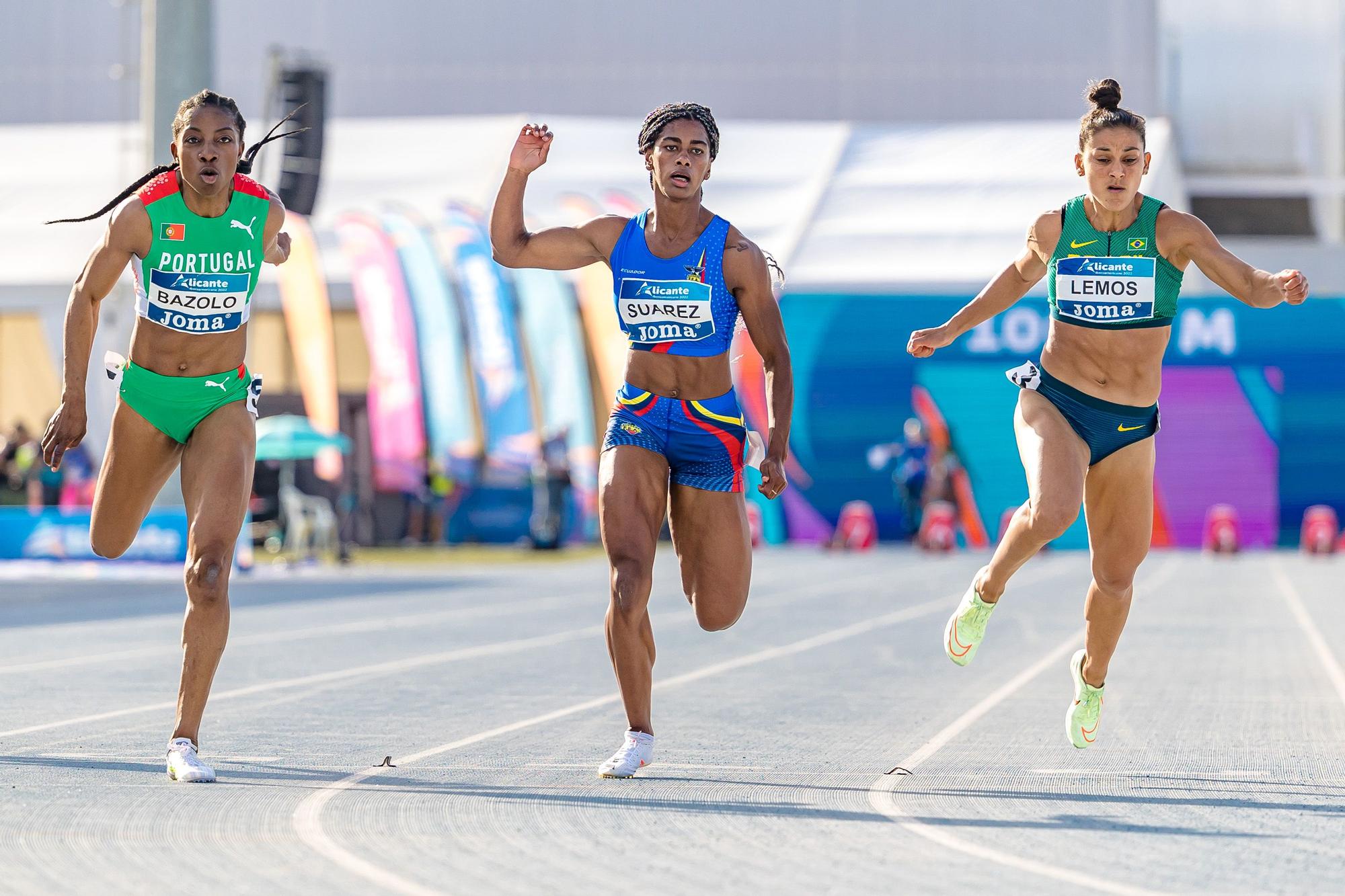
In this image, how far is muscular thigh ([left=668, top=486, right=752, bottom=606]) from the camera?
285 inches

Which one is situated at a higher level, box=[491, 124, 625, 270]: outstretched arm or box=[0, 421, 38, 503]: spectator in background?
box=[491, 124, 625, 270]: outstretched arm

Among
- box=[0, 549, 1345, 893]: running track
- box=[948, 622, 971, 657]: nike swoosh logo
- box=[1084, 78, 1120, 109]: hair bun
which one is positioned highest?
box=[1084, 78, 1120, 109]: hair bun

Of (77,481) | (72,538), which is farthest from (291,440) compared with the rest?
(72,538)

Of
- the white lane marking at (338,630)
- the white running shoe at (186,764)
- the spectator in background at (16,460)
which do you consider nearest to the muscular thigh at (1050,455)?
the white running shoe at (186,764)

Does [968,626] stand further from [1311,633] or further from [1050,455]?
[1311,633]

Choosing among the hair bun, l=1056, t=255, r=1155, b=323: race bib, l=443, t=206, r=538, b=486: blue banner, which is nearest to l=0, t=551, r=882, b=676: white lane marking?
l=1056, t=255, r=1155, b=323: race bib

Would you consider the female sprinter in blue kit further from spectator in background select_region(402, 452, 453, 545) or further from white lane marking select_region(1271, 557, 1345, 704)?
spectator in background select_region(402, 452, 453, 545)

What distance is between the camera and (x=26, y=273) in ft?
121

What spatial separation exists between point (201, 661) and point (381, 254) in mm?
27341

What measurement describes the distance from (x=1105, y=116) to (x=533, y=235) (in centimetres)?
222

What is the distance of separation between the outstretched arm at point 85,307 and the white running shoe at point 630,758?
7.36ft

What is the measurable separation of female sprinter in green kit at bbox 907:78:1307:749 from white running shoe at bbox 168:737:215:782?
2.98m

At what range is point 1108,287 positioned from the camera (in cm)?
745

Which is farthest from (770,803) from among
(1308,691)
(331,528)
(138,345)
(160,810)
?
(331,528)
